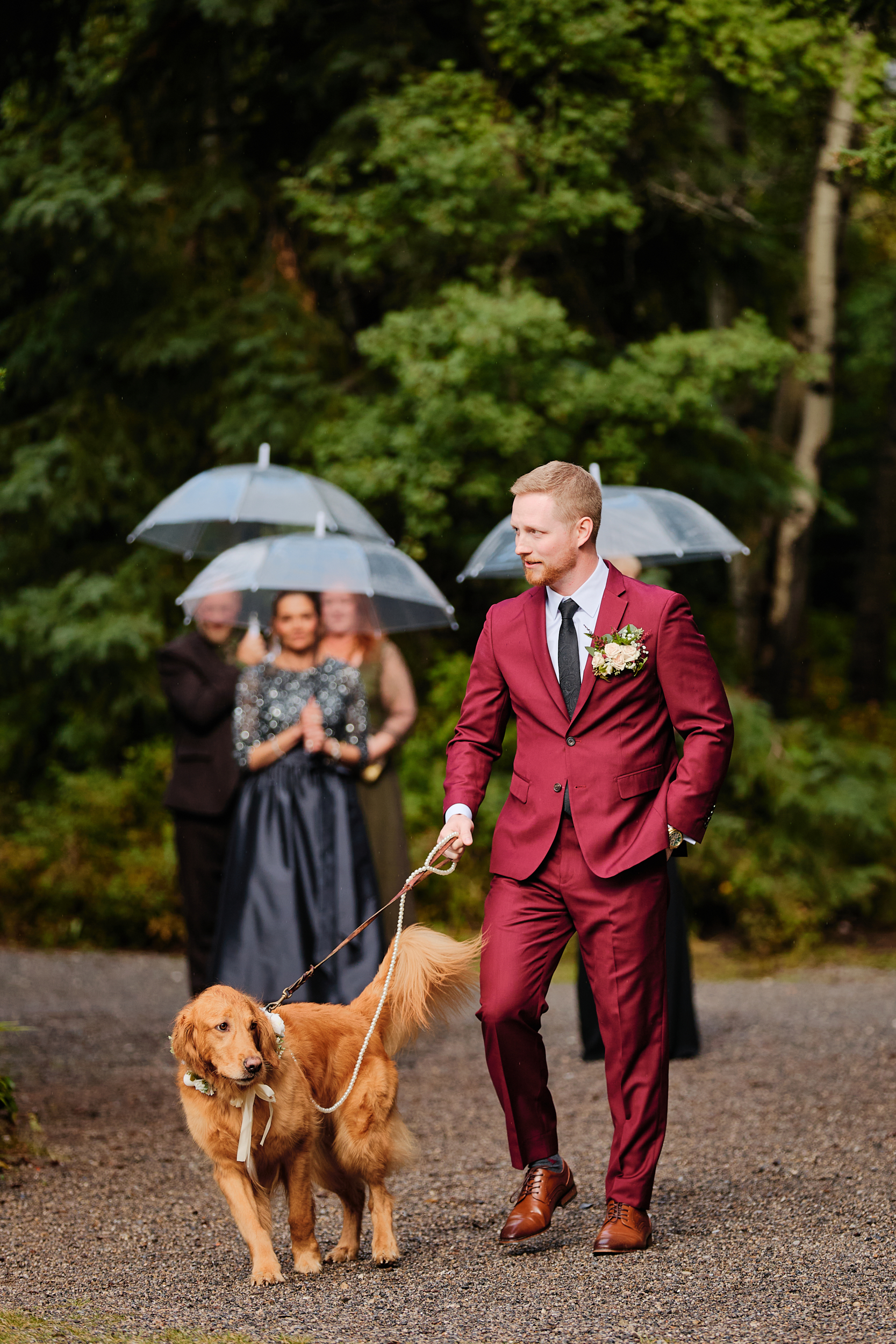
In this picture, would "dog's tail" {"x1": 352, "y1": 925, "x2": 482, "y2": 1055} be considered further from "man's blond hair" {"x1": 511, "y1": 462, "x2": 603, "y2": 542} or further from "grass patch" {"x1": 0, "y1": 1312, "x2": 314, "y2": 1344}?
"man's blond hair" {"x1": 511, "y1": 462, "x2": 603, "y2": 542}

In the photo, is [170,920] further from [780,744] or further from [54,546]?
[780,744]

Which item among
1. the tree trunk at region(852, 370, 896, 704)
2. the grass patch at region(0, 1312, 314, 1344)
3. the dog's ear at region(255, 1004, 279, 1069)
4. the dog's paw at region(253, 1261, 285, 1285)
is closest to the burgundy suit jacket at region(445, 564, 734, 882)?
the dog's ear at region(255, 1004, 279, 1069)

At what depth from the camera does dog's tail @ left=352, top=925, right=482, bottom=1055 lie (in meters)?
4.25

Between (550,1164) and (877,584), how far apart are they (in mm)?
14553

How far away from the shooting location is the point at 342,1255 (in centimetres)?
430

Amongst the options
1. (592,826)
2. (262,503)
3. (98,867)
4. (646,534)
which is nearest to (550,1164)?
(592,826)

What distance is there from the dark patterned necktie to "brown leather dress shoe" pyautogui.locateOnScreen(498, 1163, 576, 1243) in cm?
135

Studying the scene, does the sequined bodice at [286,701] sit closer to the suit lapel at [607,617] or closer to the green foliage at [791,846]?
the suit lapel at [607,617]

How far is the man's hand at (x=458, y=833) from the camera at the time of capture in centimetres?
410

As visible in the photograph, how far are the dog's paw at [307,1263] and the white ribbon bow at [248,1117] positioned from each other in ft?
1.35

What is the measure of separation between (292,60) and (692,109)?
378cm

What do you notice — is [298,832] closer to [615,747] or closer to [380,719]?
[380,719]

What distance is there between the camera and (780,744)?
489 inches

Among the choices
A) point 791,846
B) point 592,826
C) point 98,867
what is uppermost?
point 592,826
